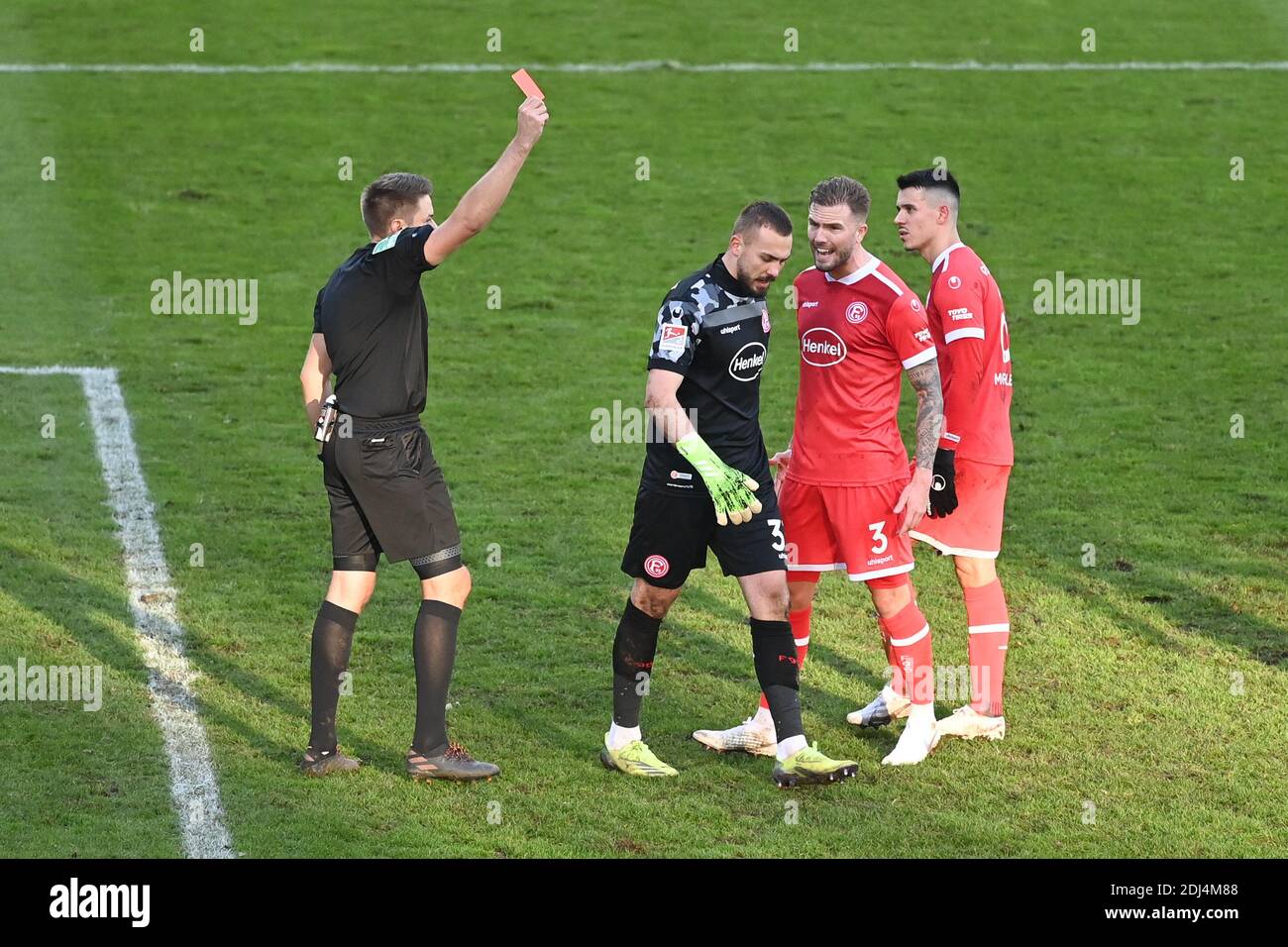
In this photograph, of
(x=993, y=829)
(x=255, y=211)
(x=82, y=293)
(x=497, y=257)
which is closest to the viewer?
(x=993, y=829)

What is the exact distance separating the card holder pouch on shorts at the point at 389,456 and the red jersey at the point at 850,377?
170 cm

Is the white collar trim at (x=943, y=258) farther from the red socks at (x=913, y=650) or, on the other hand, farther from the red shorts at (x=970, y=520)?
the red socks at (x=913, y=650)

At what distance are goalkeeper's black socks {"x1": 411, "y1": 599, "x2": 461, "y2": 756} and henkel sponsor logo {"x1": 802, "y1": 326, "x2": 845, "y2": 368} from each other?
1915 mm

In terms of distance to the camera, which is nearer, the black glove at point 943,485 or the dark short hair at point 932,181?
the black glove at point 943,485

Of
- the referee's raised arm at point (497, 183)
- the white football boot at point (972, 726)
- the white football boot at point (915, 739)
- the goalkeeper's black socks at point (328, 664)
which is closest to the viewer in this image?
the referee's raised arm at point (497, 183)

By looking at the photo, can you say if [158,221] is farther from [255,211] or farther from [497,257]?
[497,257]

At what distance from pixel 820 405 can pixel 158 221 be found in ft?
43.6

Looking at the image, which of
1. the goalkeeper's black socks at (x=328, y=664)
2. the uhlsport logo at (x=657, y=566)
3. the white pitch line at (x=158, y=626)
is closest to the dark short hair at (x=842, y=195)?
the uhlsport logo at (x=657, y=566)

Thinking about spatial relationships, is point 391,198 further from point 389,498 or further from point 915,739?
point 915,739

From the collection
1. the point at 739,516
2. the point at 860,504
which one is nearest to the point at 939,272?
the point at 860,504

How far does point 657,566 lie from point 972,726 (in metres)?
1.70

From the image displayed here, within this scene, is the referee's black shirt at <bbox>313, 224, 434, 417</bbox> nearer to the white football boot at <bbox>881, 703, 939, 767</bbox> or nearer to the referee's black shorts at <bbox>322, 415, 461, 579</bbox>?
the referee's black shorts at <bbox>322, 415, 461, 579</bbox>

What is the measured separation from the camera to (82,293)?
55.1 feet

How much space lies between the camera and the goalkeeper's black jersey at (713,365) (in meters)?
6.86
